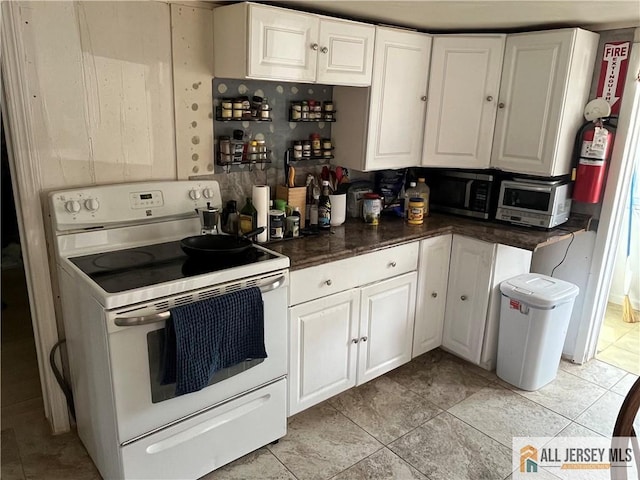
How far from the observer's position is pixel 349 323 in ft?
8.16

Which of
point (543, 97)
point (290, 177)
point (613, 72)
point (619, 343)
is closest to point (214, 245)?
point (290, 177)

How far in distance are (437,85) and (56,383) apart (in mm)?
2561

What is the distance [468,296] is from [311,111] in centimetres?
142

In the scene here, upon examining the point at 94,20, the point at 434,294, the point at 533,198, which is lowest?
the point at 434,294

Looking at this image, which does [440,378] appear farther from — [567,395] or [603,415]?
[603,415]

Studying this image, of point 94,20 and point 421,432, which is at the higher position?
point 94,20

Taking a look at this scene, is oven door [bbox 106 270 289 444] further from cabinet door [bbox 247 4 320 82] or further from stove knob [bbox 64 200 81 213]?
cabinet door [bbox 247 4 320 82]

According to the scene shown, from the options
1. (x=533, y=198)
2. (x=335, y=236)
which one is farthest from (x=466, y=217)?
(x=335, y=236)

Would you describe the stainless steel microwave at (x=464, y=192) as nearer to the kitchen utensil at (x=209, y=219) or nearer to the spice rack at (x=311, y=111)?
the spice rack at (x=311, y=111)

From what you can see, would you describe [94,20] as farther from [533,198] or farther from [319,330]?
[533,198]

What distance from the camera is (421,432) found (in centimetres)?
239

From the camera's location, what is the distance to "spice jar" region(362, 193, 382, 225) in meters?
2.86

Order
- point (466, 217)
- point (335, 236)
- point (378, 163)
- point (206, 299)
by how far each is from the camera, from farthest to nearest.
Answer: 1. point (466, 217)
2. point (378, 163)
3. point (335, 236)
4. point (206, 299)

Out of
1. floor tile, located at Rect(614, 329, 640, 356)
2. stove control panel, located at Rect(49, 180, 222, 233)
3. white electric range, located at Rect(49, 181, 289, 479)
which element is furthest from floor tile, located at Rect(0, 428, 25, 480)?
floor tile, located at Rect(614, 329, 640, 356)
